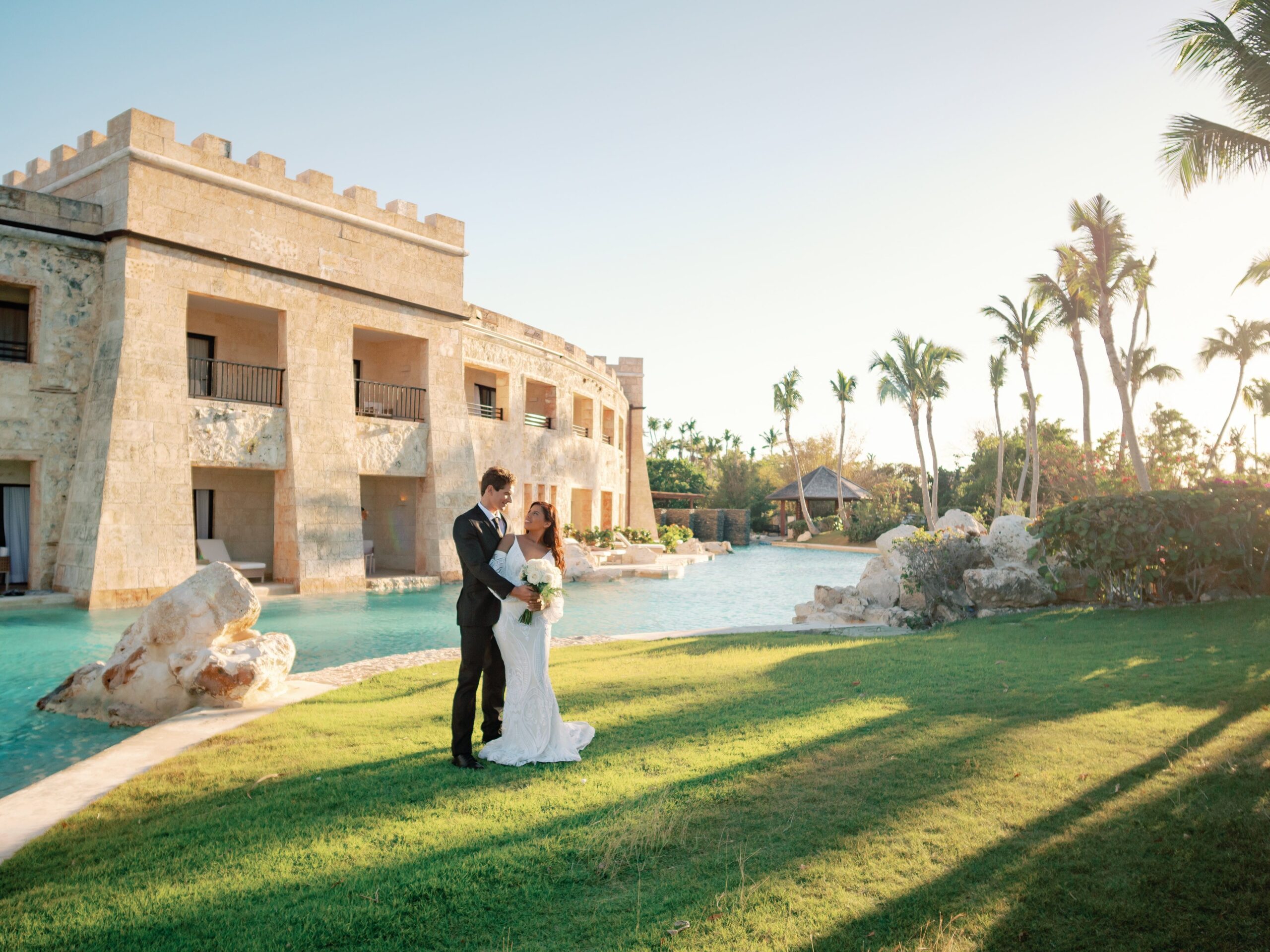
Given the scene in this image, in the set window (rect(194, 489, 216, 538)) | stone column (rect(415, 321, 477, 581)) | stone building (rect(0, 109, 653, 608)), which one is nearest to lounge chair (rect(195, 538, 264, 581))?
window (rect(194, 489, 216, 538))

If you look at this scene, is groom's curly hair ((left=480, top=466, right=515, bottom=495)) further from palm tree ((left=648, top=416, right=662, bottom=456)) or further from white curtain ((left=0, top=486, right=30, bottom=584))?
palm tree ((left=648, top=416, right=662, bottom=456))

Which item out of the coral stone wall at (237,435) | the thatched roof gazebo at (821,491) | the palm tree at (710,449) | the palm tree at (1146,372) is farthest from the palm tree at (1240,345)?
the palm tree at (710,449)

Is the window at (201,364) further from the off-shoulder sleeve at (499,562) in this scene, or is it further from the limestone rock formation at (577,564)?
the off-shoulder sleeve at (499,562)

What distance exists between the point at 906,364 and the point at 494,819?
38.4 meters

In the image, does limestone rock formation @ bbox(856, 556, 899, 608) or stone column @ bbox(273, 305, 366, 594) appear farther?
stone column @ bbox(273, 305, 366, 594)

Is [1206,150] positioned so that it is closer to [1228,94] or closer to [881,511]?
[1228,94]

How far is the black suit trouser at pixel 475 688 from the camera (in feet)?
16.1

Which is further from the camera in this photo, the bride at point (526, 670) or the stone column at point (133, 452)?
the stone column at point (133, 452)

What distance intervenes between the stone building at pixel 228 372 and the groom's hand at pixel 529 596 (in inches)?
496

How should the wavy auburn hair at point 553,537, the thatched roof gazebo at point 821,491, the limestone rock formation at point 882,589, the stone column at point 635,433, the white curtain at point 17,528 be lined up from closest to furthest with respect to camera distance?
the wavy auburn hair at point 553,537 → the limestone rock formation at point 882,589 → the white curtain at point 17,528 → the stone column at point 635,433 → the thatched roof gazebo at point 821,491

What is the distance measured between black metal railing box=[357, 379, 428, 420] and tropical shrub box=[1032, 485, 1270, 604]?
15.2m

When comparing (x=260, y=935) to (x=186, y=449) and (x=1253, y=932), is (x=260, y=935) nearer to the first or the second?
(x=1253, y=932)

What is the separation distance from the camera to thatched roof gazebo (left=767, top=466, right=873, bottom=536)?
48.8 metres

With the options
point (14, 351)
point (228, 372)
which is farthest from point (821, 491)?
point (14, 351)
